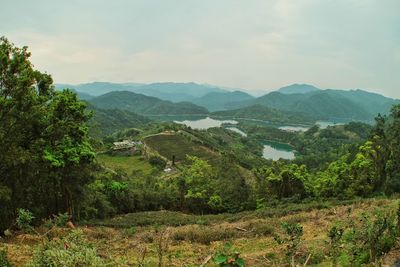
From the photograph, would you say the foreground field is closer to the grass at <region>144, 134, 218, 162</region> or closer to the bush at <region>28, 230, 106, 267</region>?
the bush at <region>28, 230, 106, 267</region>

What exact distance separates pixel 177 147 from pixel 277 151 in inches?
2244

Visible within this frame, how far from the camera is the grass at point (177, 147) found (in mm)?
85919

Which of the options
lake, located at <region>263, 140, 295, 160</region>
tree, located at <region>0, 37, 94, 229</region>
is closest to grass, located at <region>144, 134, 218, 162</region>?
lake, located at <region>263, 140, 295, 160</region>

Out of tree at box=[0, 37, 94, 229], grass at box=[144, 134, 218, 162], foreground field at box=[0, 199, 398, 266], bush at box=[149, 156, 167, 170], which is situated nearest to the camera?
foreground field at box=[0, 199, 398, 266]

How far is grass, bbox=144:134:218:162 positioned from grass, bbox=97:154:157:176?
24.6 feet

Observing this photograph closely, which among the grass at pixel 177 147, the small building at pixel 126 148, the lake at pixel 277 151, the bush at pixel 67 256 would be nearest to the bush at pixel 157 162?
the grass at pixel 177 147

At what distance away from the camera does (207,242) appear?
42.3ft

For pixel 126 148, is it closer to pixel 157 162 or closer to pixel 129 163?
pixel 129 163

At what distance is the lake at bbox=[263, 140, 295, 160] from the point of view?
125 m

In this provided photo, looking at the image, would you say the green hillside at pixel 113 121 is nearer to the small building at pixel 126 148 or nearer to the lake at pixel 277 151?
the lake at pixel 277 151

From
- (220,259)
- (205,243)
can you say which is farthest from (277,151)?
(220,259)

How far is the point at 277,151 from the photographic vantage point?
137375 millimetres

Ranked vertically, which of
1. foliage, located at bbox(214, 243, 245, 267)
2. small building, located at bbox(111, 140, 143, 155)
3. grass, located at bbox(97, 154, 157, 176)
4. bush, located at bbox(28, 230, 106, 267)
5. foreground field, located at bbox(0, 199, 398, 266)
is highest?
foliage, located at bbox(214, 243, 245, 267)

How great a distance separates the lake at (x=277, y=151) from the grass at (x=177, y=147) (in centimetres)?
3573
